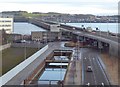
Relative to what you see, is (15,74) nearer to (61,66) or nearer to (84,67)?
(84,67)

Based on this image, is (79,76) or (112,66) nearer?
(79,76)

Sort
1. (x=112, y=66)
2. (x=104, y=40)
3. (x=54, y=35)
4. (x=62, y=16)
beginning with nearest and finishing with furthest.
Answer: (x=112, y=66) < (x=104, y=40) < (x=54, y=35) < (x=62, y=16)

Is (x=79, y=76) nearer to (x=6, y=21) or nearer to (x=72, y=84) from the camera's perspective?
(x=72, y=84)

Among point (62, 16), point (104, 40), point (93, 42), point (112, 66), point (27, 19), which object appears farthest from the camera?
point (62, 16)

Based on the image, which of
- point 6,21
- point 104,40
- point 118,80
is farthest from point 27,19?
point 118,80

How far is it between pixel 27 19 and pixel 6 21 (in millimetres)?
28953

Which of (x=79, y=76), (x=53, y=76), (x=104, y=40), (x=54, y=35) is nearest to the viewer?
(x=79, y=76)

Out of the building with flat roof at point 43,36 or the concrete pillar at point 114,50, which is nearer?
the concrete pillar at point 114,50

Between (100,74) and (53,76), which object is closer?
(100,74)

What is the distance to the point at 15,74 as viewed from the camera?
7.95 m

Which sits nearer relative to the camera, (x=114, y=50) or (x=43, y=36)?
(x=114, y=50)

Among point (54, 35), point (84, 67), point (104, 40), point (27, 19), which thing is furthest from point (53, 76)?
point (27, 19)

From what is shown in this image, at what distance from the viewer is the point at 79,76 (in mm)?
8281

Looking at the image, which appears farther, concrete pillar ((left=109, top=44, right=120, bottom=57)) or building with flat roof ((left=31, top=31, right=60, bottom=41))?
building with flat roof ((left=31, top=31, right=60, bottom=41))
